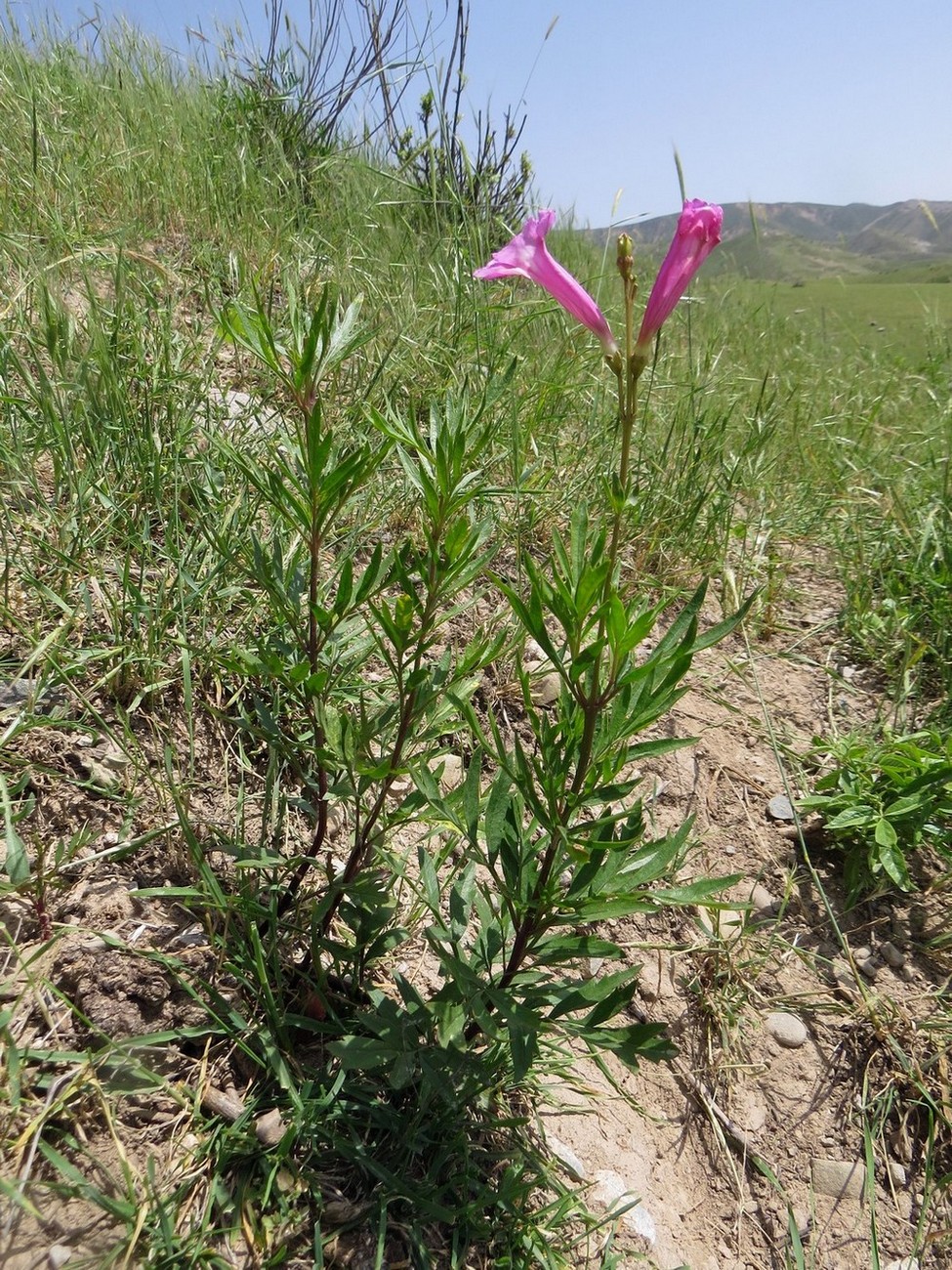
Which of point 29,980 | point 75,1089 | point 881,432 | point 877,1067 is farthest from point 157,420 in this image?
point 881,432

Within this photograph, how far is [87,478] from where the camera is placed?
6.22ft

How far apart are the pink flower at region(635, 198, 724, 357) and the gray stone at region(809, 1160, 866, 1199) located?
5.17 feet

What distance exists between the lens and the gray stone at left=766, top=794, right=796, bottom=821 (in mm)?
2137

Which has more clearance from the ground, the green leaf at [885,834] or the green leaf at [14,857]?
the green leaf at [14,857]

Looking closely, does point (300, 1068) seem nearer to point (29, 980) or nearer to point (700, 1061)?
point (29, 980)

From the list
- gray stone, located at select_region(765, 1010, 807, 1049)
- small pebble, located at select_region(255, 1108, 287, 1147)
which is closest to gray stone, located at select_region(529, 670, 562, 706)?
gray stone, located at select_region(765, 1010, 807, 1049)

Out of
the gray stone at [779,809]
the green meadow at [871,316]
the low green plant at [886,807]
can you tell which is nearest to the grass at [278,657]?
the low green plant at [886,807]

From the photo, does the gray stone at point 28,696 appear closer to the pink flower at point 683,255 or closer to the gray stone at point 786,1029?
the pink flower at point 683,255

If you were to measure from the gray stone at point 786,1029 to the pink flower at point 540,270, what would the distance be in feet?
4.76

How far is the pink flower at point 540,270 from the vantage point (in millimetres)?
1133

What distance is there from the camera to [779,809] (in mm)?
2150

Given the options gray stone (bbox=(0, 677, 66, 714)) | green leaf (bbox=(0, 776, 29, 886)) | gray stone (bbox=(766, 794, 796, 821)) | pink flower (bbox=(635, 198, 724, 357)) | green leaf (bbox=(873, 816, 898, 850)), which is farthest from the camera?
gray stone (bbox=(766, 794, 796, 821))

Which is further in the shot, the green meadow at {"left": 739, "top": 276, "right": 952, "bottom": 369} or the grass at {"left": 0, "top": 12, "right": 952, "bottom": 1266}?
the green meadow at {"left": 739, "top": 276, "right": 952, "bottom": 369}

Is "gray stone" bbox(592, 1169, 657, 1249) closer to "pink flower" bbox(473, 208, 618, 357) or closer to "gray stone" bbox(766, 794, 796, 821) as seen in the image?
"gray stone" bbox(766, 794, 796, 821)
